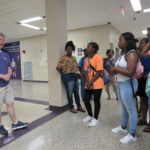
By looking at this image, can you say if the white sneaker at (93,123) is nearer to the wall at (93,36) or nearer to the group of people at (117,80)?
the group of people at (117,80)

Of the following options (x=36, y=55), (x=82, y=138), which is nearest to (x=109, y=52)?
(x=82, y=138)

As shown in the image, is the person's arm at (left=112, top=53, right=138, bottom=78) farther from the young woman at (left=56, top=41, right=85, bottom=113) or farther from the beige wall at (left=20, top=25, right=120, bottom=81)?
the beige wall at (left=20, top=25, right=120, bottom=81)

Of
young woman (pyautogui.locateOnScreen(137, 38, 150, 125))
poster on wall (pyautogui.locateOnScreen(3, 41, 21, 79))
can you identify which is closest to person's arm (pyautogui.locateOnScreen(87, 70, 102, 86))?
young woman (pyautogui.locateOnScreen(137, 38, 150, 125))

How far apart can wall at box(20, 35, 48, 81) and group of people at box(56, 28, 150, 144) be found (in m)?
5.46

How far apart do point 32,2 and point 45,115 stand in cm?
305

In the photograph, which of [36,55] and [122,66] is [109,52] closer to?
[122,66]

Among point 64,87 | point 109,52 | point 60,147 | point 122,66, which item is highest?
point 109,52

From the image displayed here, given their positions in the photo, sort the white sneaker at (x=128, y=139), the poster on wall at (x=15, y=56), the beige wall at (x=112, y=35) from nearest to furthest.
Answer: the white sneaker at (x=128, y=139), the beige wall at (x=112, y=35), the poster on wall at (x=15, y=56)

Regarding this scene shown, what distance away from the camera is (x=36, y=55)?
8.75 metres

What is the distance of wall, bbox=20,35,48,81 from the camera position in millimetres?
8414

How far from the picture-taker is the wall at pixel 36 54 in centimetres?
841

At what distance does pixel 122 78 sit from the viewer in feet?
6.16

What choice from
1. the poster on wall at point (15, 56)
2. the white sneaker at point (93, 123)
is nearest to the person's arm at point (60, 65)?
the white sneaker at point (93, 123)

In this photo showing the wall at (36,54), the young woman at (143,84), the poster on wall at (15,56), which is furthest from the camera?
the poster on wall at (15,56)
